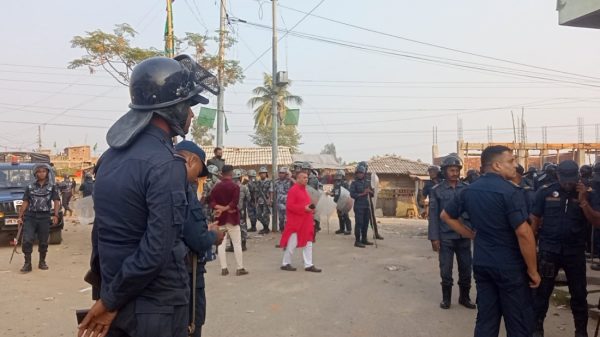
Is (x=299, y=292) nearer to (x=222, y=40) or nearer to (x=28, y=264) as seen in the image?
(x=28, y=264)

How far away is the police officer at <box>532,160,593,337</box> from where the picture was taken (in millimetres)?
5070

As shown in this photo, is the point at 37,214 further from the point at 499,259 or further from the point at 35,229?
the point at 499,259

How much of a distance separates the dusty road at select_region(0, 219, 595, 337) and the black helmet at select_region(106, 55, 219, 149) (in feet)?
12.4

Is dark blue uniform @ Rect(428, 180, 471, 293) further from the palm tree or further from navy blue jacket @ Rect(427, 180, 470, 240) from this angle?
the palm tree

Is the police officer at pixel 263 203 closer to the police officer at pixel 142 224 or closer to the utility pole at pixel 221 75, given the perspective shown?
Result: the utility pole at pixel 221 75

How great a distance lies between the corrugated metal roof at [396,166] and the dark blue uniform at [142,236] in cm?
2807

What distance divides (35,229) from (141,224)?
851 cm

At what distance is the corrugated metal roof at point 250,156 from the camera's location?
108ft

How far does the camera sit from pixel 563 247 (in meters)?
5.10

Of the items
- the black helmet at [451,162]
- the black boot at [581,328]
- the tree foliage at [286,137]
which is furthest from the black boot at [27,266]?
the tree foliage at [286,137]

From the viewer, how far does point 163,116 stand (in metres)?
2.42

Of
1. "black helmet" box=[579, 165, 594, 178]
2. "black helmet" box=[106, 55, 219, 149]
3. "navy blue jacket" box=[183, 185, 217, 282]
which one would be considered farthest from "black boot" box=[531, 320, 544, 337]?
"black helmet" box=[579, 165, 594, 178]

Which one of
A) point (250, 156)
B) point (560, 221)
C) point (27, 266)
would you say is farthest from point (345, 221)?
point (250, 156)

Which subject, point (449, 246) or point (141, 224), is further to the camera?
point (449, 246)
